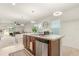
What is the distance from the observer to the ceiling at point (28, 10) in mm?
1099

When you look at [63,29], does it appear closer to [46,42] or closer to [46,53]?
[46,42]

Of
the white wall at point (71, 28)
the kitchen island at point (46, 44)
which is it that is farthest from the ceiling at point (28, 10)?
the kitchen island at point (46, 44)

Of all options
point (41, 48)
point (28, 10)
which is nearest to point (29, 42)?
point (41, 48)

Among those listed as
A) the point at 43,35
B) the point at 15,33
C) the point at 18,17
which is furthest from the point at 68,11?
the point at 15,33

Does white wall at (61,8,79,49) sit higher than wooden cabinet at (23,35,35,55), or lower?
higher

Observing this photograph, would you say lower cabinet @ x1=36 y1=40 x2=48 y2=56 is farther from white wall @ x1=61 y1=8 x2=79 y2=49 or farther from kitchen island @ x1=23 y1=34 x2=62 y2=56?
white wall @ x1=61 y1=8 x2=79 y2=49

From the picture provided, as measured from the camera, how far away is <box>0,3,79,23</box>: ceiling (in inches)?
43.3

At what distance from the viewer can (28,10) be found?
3.95 ft

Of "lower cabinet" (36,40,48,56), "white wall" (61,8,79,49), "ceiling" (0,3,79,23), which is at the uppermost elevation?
"ceiling" (0,3,79,23)

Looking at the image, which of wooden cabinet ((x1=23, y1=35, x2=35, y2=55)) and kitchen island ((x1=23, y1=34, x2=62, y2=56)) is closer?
kitchen island ((x1=23, y1=34, x2=62, y2=56))

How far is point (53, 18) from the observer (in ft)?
4.02

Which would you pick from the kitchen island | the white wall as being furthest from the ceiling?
the kitchen island

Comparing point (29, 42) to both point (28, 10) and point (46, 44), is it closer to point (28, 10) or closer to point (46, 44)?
point (46, 44)

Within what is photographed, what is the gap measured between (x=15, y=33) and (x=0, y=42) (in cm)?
29
